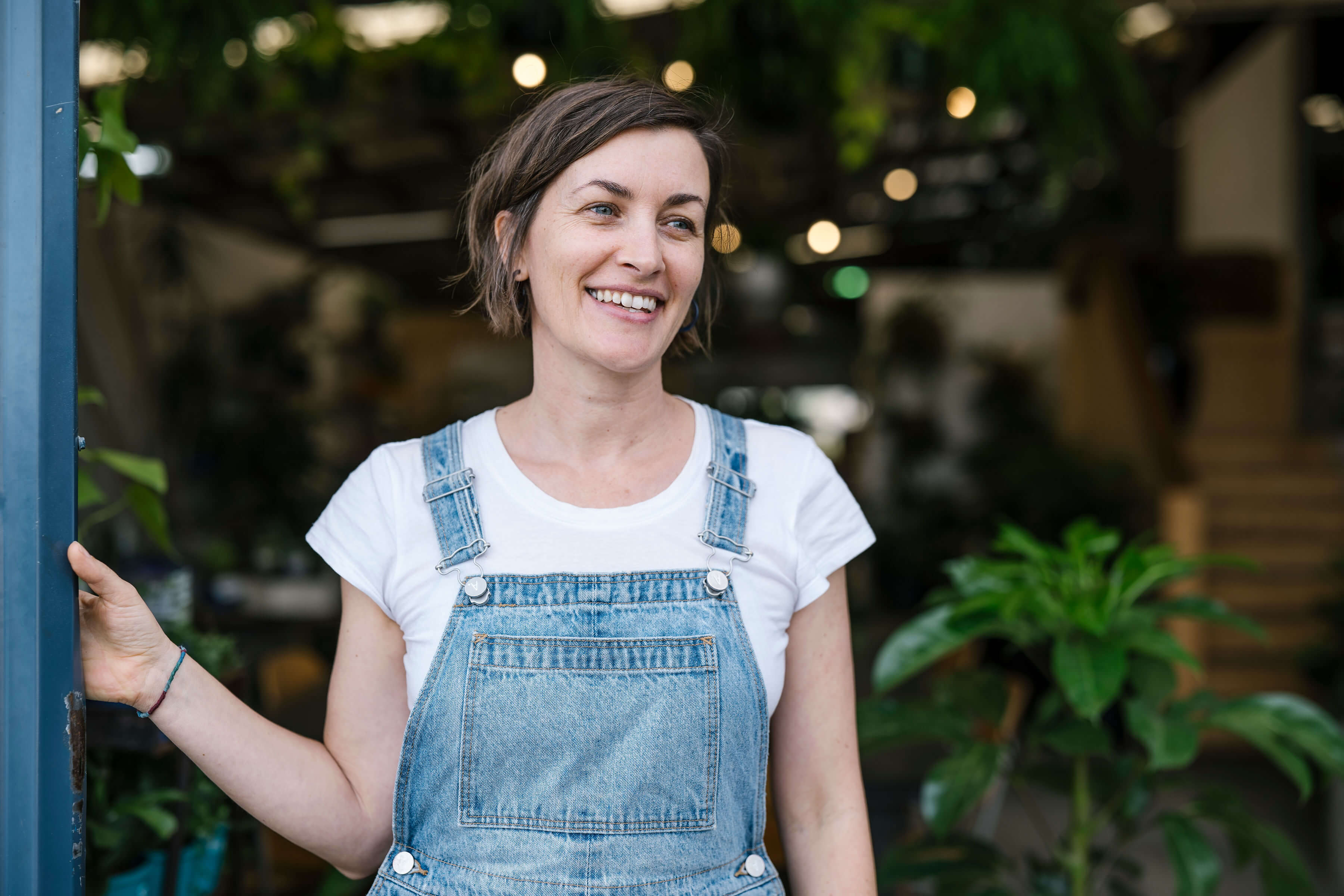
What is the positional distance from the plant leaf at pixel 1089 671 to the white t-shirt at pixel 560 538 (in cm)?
52

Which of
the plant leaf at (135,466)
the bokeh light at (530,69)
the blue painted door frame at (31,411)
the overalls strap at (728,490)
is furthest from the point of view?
the bokeh light at (530,69)

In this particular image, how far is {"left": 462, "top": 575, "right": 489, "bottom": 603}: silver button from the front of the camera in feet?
3.42

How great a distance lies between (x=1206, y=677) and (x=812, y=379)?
3016 mm

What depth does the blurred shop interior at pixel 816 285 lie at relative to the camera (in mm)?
2461

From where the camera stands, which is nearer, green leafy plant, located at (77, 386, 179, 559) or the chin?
the chin

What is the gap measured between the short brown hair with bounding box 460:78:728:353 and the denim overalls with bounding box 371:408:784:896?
26cm

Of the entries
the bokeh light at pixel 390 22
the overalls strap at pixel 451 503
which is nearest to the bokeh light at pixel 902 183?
the bokeh light at pixel 390 22

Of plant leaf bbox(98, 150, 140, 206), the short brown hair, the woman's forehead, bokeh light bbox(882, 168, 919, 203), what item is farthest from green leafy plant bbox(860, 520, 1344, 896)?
bokeh light bbox(882, 168, 919, 203)

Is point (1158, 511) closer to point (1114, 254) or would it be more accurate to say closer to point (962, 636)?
point (1114, 254)

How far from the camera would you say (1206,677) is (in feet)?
15.7

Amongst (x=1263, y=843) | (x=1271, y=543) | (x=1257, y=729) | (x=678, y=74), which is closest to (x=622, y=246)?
(x=1257, y=729)

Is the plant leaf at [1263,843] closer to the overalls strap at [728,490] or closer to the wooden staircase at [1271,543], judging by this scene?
the overalls strap at [728,490]

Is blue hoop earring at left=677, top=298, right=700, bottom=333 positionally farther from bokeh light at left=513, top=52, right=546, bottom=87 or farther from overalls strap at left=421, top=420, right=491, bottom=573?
bokeh light at left=513, top=52, right=546, bottom=87

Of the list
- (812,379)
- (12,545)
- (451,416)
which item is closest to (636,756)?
(12,545)
